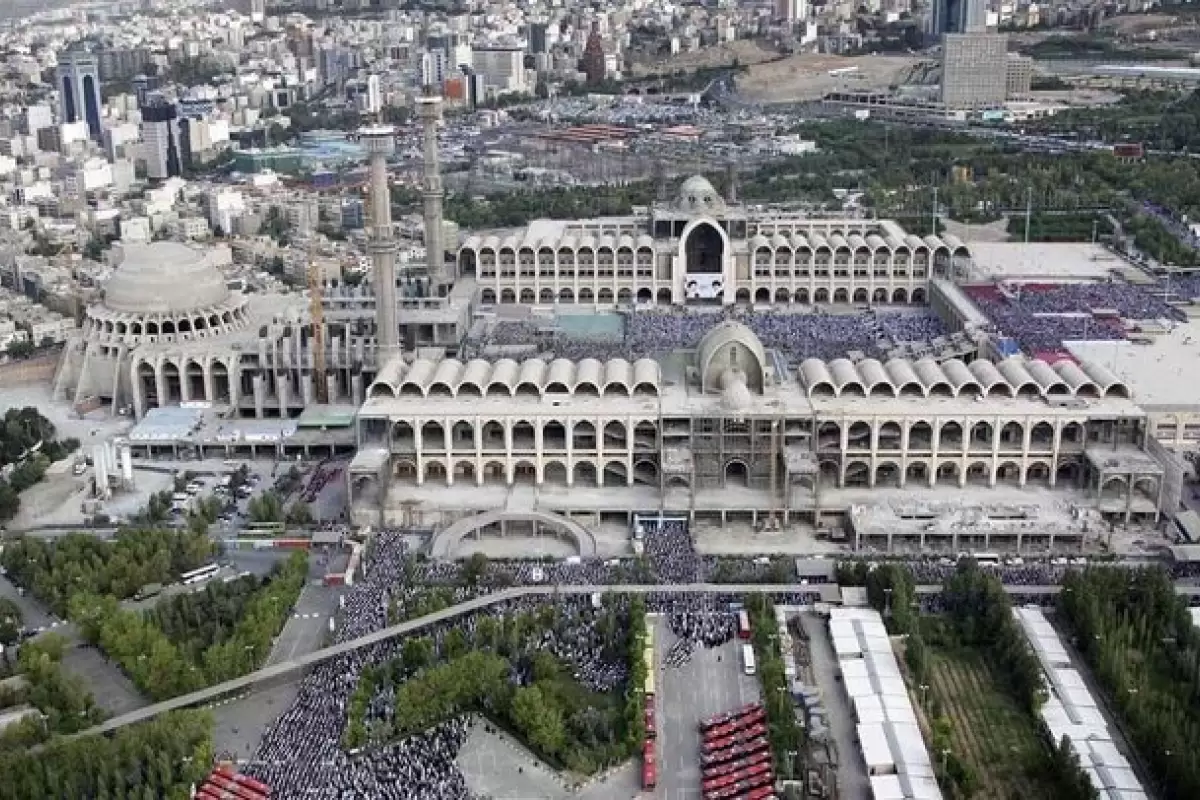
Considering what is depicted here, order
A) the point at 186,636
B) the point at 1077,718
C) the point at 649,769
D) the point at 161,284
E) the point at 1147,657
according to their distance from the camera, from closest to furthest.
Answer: the point at 649,769 < the point at 1077,718 < the point at 1147,657 < the point at 186,636 < the point at 161,284

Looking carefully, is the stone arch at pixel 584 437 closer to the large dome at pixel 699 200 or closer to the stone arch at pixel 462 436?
the stone arch at pixel 462 436

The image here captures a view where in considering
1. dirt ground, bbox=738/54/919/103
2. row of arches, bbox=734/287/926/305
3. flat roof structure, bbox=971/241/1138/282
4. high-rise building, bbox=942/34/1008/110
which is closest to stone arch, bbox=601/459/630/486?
row of arches, bbox=734/287/926/305

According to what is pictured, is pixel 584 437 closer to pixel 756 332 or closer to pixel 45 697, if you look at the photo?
pixel 45 697

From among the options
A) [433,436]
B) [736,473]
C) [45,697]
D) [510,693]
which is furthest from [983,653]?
[45,697]

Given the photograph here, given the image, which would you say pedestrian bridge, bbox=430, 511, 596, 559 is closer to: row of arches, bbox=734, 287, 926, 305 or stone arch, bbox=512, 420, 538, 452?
stone arch, bbox=512, 420, 538, 452

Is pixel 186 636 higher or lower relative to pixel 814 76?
lower

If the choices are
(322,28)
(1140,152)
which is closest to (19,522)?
(1140,152)
